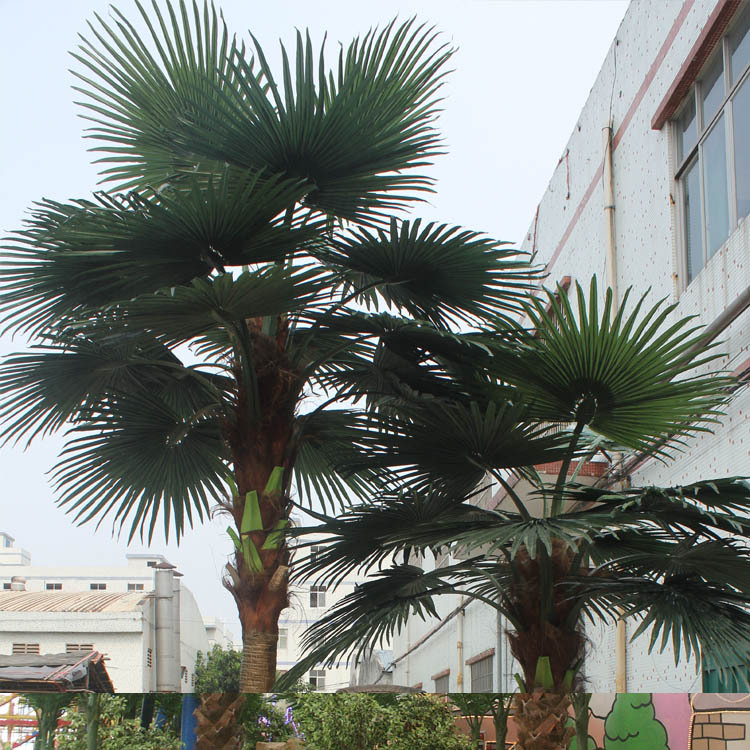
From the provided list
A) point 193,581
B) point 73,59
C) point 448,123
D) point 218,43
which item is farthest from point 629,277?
point 193,581

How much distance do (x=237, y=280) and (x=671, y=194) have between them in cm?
613

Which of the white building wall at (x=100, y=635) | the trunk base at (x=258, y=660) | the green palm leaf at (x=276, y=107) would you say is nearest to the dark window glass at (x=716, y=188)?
the green palm leaf at (x=276, y=107)

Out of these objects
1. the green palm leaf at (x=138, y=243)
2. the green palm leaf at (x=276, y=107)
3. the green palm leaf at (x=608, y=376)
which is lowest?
the green palm leaf at (x=608, y=376)

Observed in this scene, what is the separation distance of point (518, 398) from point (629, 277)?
21.0 feet

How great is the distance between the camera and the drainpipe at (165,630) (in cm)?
1469

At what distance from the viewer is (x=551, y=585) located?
4.41 metres

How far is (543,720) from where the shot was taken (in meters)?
4.41

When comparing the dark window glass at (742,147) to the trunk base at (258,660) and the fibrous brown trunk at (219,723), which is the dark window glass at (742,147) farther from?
the fibrous brown trunk at (219,723)

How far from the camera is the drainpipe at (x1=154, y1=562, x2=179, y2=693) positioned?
14.7m

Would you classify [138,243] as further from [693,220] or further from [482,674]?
[482,674]

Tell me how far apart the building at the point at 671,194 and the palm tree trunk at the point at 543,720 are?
467mm

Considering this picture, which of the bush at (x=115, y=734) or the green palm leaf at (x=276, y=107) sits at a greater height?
the green palm leaf at (x=276, y=107)

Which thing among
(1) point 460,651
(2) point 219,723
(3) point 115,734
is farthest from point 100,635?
(2) point 219,723

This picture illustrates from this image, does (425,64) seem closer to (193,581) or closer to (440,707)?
(440,707)
